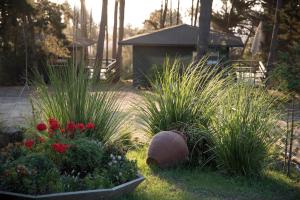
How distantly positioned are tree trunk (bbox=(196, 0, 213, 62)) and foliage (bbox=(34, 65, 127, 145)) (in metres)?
7.28

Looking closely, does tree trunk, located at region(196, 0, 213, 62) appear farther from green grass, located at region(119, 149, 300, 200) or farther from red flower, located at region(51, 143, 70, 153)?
red flower, located at region(51, 143, 70, 153)

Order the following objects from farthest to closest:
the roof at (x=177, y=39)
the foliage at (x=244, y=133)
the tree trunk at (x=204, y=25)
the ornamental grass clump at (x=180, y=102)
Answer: the roof at (x=177, y=39)
the tree trunk at (x=204, y=25)
the ornamental grass clump at (x=180, y=102)
the foliage at (x=244, y=133)

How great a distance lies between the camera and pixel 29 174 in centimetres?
391

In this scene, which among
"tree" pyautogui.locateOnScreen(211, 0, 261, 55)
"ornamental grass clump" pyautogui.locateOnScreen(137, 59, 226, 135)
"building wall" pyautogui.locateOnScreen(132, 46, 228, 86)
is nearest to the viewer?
"ornamental grass clump" pyautogui.locateOnScreen(137, 59, 226, 135)

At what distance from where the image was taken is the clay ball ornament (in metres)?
5.79

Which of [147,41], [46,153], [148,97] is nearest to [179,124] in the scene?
[148,97]

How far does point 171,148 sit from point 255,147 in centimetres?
110

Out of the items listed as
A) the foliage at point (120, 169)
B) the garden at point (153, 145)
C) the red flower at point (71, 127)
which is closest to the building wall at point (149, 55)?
the garden at point (153, 145)

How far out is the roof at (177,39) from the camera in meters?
21.1

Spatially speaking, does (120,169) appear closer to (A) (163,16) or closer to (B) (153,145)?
(B) (153,145)

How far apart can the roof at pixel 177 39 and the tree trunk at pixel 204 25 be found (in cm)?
748

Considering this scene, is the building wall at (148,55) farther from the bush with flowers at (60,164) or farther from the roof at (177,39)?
the bush with flowers at (60,164)

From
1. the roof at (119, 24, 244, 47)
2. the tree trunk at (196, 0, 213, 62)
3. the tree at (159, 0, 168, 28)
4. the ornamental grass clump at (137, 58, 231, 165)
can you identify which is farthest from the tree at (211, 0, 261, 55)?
the ornamental grass clump at (137, 58, 231, 165)

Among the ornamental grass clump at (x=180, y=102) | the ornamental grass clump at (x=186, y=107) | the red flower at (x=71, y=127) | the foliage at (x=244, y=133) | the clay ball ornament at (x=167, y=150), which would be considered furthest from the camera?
the ornamental grass clump at (x=180, y=102)
